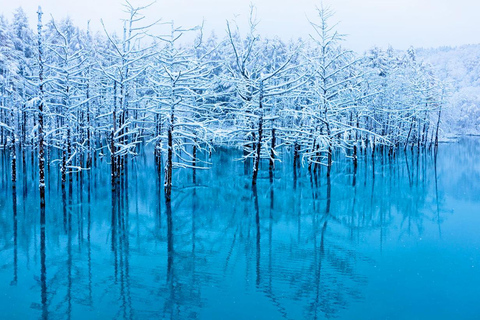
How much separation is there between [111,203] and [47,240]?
656 cm

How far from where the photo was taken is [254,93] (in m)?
28.7

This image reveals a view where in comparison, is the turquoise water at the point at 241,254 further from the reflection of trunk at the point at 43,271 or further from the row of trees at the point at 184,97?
the row of trees at the point at 184,97

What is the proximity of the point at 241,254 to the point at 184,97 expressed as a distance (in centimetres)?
1257

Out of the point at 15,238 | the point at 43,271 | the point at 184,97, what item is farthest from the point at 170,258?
the point at 184,97

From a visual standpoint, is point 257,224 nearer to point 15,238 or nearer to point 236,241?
point 236,241

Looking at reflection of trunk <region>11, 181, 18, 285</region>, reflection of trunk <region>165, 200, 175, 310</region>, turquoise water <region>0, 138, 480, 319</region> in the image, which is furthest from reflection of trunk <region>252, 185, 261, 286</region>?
reflection of trunk <region>11, 181, 18, 285</region>

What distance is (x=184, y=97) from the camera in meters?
23.6

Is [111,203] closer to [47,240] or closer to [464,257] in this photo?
[47,240]

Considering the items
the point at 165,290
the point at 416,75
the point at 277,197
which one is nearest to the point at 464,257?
the point at 165,290

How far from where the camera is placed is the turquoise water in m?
9.69

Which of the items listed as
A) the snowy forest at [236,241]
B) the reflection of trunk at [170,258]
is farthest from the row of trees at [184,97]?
the reflection of trunk at [170,258]

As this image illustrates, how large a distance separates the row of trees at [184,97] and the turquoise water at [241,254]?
10.3ft

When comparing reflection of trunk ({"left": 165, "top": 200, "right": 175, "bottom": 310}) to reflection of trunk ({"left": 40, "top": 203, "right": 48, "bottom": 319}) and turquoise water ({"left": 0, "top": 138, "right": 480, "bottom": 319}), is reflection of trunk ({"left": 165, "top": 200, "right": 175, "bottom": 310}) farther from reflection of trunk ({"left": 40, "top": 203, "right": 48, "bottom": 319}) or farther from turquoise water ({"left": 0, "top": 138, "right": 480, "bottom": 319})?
reflection of trunk ({"left": 40, "top": 203, "right": 48, "bottom": 319})

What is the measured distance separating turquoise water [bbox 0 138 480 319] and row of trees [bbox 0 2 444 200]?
10.3ft
